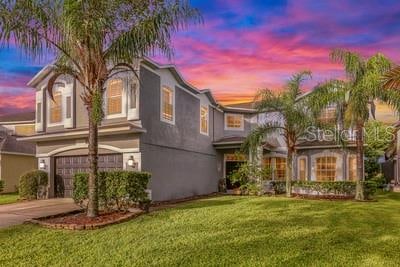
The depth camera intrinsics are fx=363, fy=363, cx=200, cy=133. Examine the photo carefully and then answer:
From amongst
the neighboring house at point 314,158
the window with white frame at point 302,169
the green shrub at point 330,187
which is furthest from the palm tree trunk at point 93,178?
the window with white frame at point 302,169

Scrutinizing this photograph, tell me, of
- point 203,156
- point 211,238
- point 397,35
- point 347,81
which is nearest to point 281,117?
point 347,81

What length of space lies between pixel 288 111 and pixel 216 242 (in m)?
12.2

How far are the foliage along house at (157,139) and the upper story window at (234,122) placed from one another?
1.61 ft

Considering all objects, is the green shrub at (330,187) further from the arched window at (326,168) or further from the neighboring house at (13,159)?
the neighboring house at (13,159)

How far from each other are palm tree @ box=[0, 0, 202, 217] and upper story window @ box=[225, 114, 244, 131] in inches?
605

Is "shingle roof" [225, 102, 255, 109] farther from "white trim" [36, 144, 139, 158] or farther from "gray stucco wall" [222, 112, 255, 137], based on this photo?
"white trim" [36, 144, 139, 158]

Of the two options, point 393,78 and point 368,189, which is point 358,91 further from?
point 393,78

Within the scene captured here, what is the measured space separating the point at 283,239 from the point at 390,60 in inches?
504

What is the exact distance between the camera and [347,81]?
1845 cm

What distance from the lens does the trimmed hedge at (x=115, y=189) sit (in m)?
12.4

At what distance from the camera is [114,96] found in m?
17.4

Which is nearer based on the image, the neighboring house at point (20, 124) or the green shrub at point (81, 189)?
the green shrub at point (81, 189)

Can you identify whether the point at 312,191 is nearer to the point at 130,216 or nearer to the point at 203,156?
the point at 203,156

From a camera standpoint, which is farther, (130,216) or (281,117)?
(281,117)
